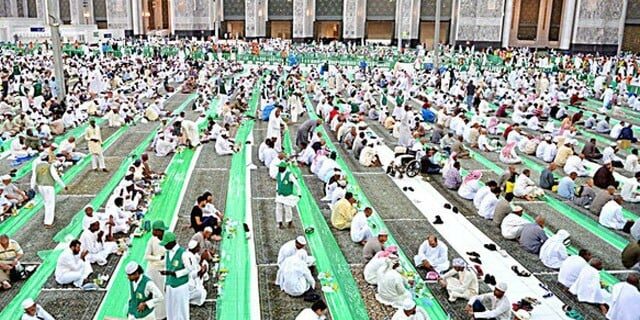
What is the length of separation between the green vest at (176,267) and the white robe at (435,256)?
2860mm

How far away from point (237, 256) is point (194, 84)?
15.3 meters

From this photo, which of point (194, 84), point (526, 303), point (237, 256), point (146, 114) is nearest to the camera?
point (526, 303)

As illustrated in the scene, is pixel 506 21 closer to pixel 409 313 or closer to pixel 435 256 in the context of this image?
pixel 435 256

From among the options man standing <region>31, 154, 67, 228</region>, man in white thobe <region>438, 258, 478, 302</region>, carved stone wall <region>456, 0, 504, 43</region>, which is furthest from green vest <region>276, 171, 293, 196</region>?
carved stone wall <region>456, 0, 504, 43</region>

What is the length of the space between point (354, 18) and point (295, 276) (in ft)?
121

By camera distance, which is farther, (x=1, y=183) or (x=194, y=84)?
(x=194, y=84)

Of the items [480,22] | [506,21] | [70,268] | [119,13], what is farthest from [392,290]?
[119,13]

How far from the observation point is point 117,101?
629 inches

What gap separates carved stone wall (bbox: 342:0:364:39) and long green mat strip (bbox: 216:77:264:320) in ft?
105

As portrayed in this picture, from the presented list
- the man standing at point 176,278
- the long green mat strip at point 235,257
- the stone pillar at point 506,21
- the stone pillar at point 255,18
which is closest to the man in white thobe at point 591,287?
the long green mat strip at point 235,257

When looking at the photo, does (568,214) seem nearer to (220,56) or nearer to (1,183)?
(1,183)

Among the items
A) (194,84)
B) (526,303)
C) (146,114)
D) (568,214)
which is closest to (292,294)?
(526,303)

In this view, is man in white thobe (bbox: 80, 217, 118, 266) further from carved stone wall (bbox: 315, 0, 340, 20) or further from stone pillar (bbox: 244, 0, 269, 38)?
carved stone wall (bbox: 315, 0, 340, 20)

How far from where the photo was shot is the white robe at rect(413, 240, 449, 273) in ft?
22.2
